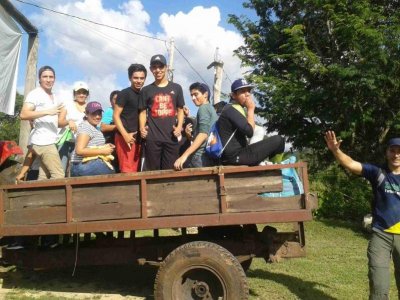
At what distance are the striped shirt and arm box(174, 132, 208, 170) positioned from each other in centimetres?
108

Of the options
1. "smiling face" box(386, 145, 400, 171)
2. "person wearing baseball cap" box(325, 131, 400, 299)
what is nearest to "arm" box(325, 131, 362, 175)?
"person wearing baseball cap" box(325, 131, 400, 299)

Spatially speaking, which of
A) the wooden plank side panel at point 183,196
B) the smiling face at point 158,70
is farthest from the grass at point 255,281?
the smiling face at point 158,70

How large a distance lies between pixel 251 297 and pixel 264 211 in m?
1.28

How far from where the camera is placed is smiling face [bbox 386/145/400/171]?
3967 millimetres

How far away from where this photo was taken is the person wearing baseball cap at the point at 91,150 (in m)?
4.57

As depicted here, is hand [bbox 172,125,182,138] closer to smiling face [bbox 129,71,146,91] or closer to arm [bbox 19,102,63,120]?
smiling face [bbox 129,71,146,91]

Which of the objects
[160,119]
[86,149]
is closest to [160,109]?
[160,119]

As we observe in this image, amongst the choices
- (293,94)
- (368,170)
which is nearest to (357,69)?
(293,94)

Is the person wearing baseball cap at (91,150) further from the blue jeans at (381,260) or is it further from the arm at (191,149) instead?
the blue jeans at (381,260)

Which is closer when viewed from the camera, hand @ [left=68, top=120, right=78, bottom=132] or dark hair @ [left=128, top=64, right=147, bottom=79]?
dark hair @ [left=128, top=64, right=147, bottom=79]

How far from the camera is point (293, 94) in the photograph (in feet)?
37.7

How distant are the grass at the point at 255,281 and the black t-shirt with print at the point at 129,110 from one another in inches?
72.4

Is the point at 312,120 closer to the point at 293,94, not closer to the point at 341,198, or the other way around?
the point at 293,94

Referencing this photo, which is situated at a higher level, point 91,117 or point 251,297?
point 91,117
